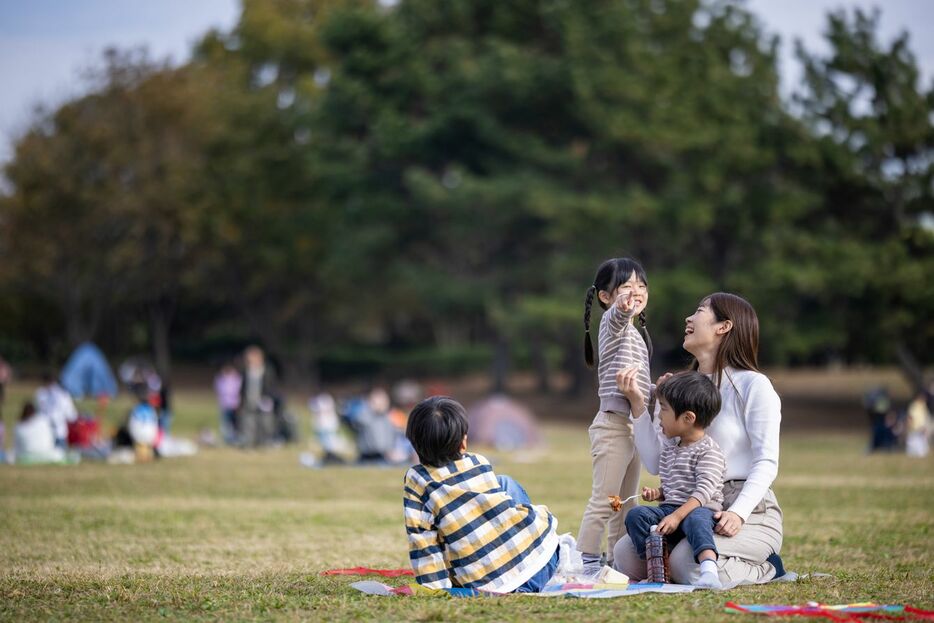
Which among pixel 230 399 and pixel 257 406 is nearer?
pixel 257 406

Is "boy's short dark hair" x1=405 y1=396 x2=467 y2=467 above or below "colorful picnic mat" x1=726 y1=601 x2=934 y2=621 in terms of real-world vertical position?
above

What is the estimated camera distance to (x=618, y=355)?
626 centimetres

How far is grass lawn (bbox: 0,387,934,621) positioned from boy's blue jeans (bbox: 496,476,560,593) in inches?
8.5

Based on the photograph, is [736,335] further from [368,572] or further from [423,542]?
[368,572]

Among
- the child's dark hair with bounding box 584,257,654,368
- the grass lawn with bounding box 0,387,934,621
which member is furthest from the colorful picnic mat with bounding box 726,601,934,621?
the child's dark hair with bounding box 584,257,654,368

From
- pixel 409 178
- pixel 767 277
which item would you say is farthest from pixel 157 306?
pixel 767 277

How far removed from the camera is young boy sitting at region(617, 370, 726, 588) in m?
5.68

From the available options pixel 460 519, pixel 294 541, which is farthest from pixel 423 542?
pixel 294 541

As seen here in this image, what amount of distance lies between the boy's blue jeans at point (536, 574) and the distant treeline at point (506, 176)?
22.7 metres

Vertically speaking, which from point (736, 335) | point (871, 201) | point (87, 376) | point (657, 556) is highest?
point (871, 201)

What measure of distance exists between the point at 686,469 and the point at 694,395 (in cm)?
40

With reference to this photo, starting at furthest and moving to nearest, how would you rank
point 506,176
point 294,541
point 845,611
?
point 506,176
point 294,541
point 845,611

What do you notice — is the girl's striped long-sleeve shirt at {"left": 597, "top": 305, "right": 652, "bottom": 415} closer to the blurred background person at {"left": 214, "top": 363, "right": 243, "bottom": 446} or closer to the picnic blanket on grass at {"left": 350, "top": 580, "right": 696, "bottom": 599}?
the picnic blanket on grass at {"left": 350, "top": 580, "right": 696, "bottom": 599}

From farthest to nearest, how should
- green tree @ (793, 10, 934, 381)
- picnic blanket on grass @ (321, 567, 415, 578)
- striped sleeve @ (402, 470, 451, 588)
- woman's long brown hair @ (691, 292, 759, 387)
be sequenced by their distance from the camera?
green tree @ (793, 10, 934, 381)
picnic blanket on grass @ (321, 567, 415, 578)
woman's long brown hair @ (691, 292, 759, 387)
striped sleeve @ (402, 470, 451, 588)
